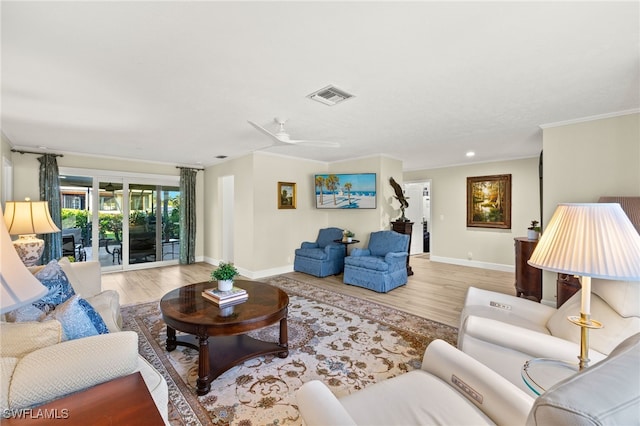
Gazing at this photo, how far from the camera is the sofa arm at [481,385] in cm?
114

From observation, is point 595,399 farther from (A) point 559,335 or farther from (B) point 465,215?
(B) point 465,215

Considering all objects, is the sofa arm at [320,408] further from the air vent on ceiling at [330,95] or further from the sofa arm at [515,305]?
the air vent on ceiling at [330,95]

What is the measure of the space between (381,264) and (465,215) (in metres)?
3.26

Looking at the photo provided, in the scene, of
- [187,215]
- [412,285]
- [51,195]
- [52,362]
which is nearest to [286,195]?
[187,215]

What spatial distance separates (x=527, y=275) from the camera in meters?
3.92

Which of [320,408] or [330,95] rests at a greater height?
[330,95]

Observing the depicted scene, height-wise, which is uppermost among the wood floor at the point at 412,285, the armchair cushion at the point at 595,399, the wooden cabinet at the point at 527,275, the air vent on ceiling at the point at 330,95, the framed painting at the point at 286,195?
the air vent on ceiling at the point at 330,95

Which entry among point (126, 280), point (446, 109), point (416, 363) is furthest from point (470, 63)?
point (126, 280)

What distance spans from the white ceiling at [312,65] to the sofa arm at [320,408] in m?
1.83

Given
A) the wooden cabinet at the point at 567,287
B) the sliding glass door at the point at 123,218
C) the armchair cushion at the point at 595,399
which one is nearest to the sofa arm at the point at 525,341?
the armchair cushion at the point at 595,399

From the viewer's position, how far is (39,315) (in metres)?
1.51

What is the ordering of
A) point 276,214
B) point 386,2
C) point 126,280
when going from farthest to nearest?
point 276,214 → point 126,280 → point 386,2

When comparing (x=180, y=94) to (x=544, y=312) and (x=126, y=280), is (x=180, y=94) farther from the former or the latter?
(x=126, y=280)

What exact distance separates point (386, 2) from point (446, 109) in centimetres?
188
